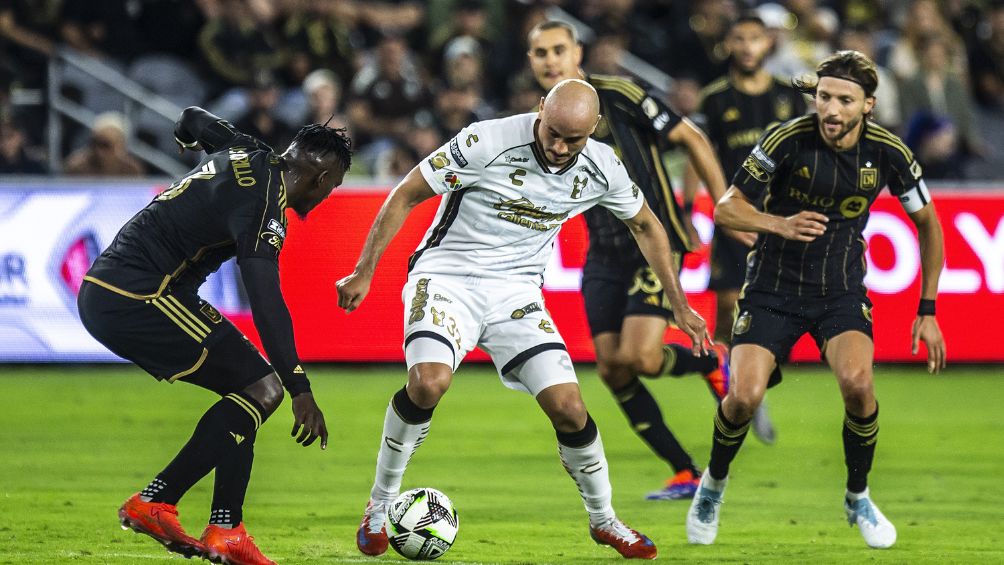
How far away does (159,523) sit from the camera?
19.7 feet

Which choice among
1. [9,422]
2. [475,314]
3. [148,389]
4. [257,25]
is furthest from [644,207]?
[257,25]

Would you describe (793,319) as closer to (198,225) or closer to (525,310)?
(525,310)

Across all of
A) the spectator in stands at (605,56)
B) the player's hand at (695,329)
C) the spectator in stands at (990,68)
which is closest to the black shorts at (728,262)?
the player's hand at (695,329)

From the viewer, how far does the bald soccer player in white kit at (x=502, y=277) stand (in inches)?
263

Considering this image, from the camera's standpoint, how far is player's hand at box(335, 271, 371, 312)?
21.1ft

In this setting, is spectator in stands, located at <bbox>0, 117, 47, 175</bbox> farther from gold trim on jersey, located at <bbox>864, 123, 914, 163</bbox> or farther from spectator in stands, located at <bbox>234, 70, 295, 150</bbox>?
gold trim on jersey, located at <bbox>864, 123, 914, 163</bbox>

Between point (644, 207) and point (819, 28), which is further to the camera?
point (819, 28)

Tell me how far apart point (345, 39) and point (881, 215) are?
6611 millimetres

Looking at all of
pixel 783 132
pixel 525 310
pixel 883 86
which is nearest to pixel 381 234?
pixel 525 310

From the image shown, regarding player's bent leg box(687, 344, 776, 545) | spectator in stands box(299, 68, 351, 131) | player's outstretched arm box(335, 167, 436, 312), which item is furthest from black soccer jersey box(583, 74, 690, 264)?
spectator in stands box(299, 68, 351, 131)

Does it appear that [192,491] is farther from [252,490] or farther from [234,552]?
[234,552]

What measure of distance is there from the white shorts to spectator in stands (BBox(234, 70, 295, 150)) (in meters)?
8.68

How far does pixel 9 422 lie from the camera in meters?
10.9

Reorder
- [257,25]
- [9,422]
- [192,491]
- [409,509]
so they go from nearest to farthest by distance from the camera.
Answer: [409,509] → [192,491] → [9,422] → [257,25]
